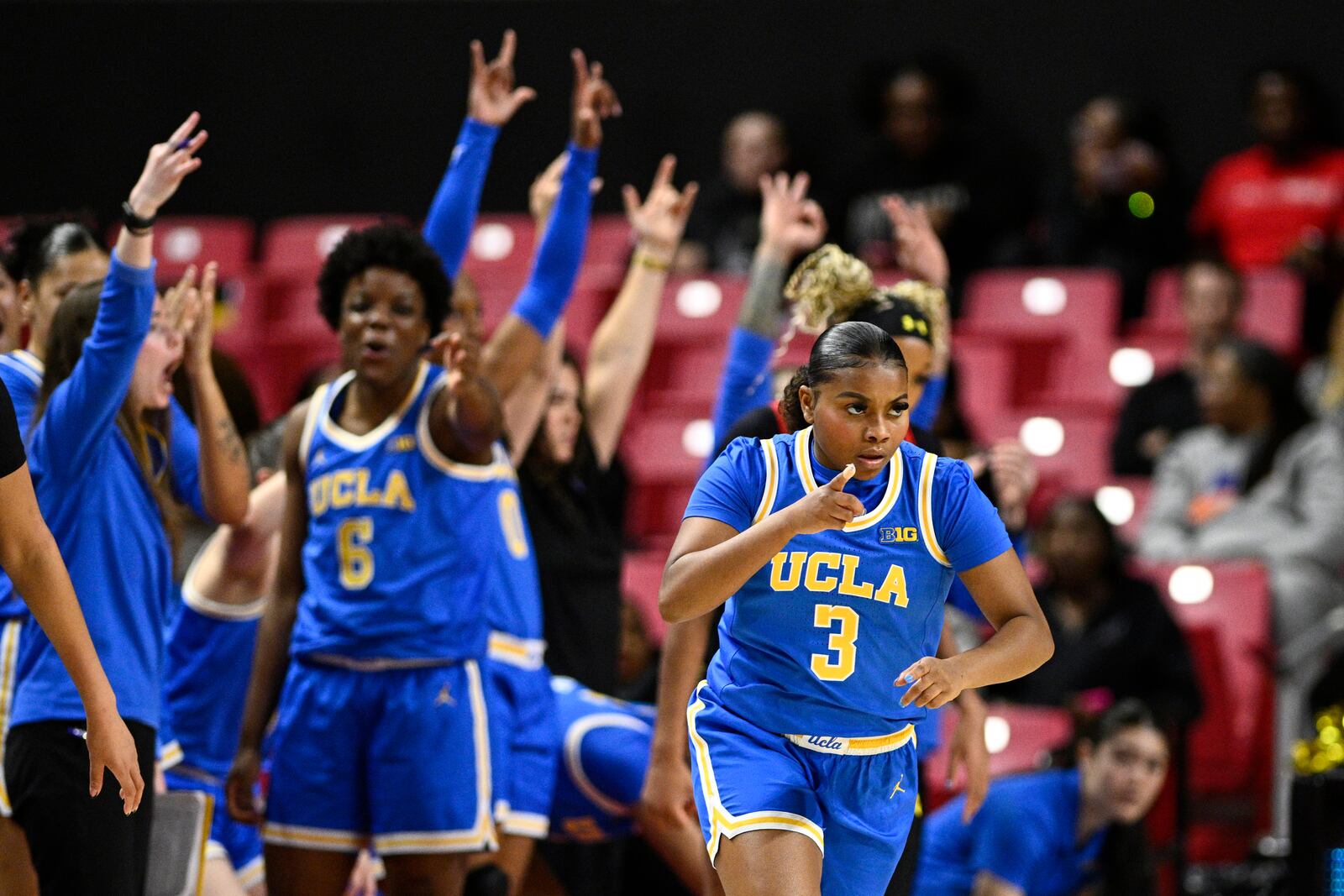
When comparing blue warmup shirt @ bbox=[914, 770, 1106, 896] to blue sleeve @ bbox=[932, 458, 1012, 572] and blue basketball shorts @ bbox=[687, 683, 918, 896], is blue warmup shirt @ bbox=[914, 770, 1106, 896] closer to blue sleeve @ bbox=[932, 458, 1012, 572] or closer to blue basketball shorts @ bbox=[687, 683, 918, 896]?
blue basketball shorts @ bbox=[687, 683, 918, 896]

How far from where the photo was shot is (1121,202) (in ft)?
30.4

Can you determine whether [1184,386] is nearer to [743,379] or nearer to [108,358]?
[743,379]

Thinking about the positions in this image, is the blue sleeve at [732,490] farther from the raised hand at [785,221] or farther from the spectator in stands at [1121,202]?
the spectator in stands at [1121,202]

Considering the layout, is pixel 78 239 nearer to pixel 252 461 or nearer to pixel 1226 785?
pixel 252 461

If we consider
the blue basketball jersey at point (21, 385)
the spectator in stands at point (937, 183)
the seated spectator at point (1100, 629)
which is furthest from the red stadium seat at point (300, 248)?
the blue basketball jersey at point (21, 385)

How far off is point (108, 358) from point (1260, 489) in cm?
511

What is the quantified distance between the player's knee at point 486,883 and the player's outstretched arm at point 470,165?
5.02ft

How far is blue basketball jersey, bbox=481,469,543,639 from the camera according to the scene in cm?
499

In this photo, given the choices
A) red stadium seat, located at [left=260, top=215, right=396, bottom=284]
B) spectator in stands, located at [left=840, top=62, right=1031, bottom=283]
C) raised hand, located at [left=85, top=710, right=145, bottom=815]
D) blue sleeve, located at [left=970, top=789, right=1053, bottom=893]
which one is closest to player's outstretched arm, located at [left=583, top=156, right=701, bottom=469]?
blue sleeve, located at [left=970, top=789, right=1053, bottom=893]

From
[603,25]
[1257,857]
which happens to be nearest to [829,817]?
[1257,857]

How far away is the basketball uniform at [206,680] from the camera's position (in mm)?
4961

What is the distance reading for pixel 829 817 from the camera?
3.59 metres

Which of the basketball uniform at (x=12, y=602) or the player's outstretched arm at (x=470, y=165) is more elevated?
the player's outstretched arm at (x=470, y=165)

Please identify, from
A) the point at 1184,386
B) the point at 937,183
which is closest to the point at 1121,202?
the point at 937,183
